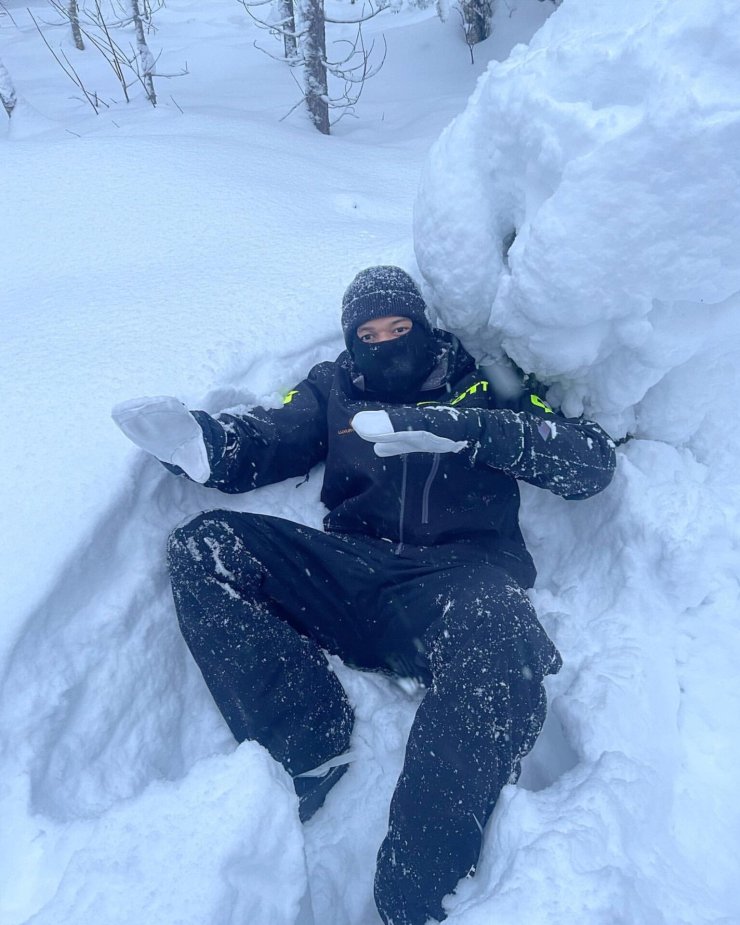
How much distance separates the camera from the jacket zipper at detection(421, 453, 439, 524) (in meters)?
1.76

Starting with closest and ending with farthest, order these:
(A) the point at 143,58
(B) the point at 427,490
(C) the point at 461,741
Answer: (C) the point at 461,741
(B) the point at 427,490
(A) the point at 143,58

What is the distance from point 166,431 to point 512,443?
3.13 ft

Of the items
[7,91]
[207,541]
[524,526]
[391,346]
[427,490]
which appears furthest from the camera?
[7,91]

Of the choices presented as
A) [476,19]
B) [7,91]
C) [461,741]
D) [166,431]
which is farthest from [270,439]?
Answer: [476,19]

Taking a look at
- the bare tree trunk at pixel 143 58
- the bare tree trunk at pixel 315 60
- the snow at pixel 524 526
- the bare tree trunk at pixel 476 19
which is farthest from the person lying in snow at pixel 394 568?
the bare tree trunk at pixel 476 19

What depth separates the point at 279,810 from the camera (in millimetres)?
1293

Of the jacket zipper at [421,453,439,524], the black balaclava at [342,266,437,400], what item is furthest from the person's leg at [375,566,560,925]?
the black balaclava at [342,266,437,400]

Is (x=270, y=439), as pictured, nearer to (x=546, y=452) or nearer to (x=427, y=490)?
(x=427, y=490)

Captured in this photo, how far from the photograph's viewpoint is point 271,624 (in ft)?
5.35

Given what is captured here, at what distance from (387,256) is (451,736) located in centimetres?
190

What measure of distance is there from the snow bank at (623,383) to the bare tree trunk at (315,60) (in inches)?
159

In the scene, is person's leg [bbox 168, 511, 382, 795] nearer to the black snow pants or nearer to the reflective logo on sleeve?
the black snow pants

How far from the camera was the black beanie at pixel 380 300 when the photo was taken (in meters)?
1.92

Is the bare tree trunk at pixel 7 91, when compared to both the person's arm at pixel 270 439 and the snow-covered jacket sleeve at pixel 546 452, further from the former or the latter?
the snow-covered jacket sleeve at pixel 546 452
